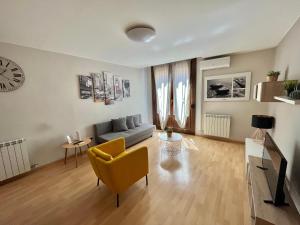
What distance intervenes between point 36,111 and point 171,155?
3099 mm

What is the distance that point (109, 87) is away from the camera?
4.23 metres

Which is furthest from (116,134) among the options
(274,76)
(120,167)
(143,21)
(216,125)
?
(274,76)

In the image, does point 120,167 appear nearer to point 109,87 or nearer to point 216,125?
point 109,87

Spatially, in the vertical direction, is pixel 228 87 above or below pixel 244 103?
above

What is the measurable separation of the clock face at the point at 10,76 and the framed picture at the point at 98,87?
4.91 feet

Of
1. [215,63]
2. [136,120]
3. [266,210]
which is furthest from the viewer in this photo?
[136,120]

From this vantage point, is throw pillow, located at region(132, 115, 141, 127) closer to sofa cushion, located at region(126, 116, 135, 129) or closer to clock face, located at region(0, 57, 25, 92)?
sofa cushion, located at region(126, 116, 135, 129)

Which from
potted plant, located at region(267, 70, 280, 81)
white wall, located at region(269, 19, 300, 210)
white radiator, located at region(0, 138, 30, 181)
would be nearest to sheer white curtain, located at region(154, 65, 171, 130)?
potted plant, located at region(267, 70, 280, 81)

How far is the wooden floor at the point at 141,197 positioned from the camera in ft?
5.69

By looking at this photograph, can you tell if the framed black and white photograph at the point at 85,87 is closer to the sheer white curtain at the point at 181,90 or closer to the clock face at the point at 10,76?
the clock face at the point at 10,76

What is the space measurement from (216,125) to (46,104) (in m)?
4.40

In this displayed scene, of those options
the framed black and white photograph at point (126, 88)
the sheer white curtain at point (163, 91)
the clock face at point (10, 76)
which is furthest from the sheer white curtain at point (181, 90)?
the clock face at point (10, 76)

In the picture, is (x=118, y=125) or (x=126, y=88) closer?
(x=118, y=125)

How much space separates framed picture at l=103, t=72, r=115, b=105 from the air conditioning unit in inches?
109
